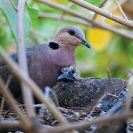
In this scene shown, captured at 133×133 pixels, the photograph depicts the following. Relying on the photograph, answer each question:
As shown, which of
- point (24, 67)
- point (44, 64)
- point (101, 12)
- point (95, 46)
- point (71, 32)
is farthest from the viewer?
point (95, 46)

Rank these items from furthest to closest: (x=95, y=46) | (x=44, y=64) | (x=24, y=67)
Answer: (x=95, y=46), (x=44, y=64), (x=24, y=67)

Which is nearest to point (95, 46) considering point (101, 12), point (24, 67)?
Result: point (101, 12)

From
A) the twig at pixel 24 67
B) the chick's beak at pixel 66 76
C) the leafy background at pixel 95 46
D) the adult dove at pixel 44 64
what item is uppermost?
the leafy background at pixel 95 46

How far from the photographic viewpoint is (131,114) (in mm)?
1192

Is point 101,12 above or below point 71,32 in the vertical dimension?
below

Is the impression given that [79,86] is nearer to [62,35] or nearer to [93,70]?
[62,35]

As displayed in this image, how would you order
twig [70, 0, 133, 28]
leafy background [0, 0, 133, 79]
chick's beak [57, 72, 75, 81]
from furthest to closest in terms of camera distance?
leafy background [0, 0, 133, 79]
chick's beak [57, 72, 75, 81]
twig [70, 0, 133, 28]

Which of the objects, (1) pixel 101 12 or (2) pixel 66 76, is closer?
(1) pixel 101 12

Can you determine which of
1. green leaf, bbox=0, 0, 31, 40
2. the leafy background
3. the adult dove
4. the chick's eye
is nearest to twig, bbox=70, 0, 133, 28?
green leaf, bbox=0, 0, 31, 40

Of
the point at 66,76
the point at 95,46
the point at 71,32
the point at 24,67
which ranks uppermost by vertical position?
the point at 95,46

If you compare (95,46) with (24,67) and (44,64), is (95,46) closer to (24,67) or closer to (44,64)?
(44,64)

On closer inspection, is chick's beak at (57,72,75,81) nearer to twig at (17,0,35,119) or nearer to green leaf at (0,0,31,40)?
green leaf at (0,0,31,40)

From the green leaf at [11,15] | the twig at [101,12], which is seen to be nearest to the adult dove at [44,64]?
the green leaf at [11,15]

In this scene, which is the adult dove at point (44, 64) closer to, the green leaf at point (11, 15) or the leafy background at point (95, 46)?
the green leaf at point (11, 15)
